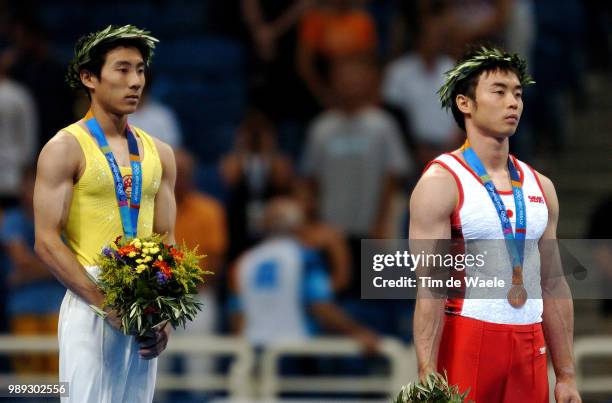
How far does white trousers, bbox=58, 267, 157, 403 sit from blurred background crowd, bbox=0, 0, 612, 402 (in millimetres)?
4118

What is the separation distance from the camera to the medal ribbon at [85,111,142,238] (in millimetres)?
6223

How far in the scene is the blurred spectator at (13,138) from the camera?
12047mm

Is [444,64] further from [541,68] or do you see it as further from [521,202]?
[521,202]

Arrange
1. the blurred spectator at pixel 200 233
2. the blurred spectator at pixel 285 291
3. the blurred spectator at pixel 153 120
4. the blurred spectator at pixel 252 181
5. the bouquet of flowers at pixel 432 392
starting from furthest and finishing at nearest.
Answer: the blurred spectator at pixel 252 181
the blurred spectator at pixel 153 120
the blurred spectator at pixel 200 233
the blurred spectator at pixel 285 291
the bouquet of flowers at pixel 432 392

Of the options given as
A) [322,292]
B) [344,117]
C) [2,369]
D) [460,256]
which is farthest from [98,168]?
[2,369]

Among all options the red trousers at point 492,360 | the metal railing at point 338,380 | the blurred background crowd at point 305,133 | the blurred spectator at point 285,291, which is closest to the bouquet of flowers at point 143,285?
the red trousers at point 492,360

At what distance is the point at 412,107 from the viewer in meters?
11.9

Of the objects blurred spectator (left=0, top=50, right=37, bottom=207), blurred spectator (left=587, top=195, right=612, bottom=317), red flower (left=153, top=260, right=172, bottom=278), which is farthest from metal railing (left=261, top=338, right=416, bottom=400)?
red flower (left=153, top=260, right=172, bottom=278)

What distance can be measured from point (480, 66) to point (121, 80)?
165 cm

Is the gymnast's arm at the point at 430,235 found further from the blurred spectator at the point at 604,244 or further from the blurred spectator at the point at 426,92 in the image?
the blurred spectator at the point at 426,92

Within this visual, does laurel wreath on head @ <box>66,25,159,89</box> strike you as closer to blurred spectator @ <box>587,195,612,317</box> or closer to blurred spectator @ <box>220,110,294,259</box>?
blurred spectator @ <box>587,195,612,317</box>

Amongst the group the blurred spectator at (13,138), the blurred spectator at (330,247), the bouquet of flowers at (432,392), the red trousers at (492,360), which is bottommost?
the bouquet of flowers at (432,392)

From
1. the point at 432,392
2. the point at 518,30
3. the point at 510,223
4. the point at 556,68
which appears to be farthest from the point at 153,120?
the point at 432,392

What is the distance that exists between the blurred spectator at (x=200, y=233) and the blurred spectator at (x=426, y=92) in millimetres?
1861
